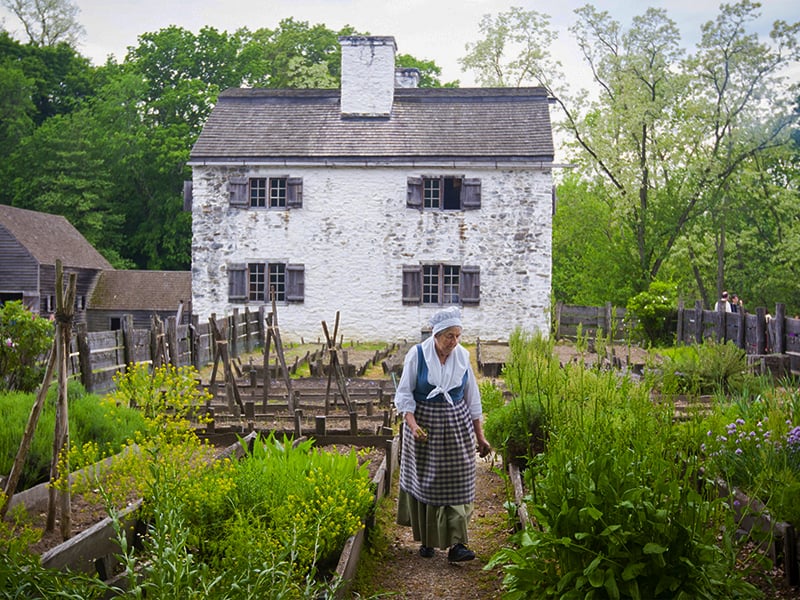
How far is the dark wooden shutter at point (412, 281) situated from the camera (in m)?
24.9

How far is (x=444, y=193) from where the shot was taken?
2519 cm

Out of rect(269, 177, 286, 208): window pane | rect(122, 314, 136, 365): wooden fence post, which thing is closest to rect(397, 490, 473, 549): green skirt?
rect(122, 314, 136, 365): wooden fence post

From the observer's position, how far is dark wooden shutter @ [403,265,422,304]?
81.7 ft

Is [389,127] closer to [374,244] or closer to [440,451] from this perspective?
[374,244]

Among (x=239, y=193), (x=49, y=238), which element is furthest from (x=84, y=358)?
(x=49, y=238)

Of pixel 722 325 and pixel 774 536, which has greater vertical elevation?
pixel 722 325

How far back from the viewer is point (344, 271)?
82.3 feet

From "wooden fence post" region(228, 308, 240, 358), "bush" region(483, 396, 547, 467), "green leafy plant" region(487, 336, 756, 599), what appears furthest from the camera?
"wooden fence post" region(228, 308, 240, 358)

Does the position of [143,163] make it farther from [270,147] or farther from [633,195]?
[633,195]

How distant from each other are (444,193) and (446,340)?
19.5 metres

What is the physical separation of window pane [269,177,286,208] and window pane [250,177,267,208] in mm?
168

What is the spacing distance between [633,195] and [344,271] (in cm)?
1075

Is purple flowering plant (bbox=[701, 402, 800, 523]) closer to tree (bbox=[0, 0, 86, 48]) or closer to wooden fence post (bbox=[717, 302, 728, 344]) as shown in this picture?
wooden fence post (bbox=[717, 302, 728, 344])

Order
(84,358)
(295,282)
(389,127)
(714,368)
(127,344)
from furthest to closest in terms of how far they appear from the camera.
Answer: (389,127) < (295,282) < (127,344) < (84,358) < (714,368)
